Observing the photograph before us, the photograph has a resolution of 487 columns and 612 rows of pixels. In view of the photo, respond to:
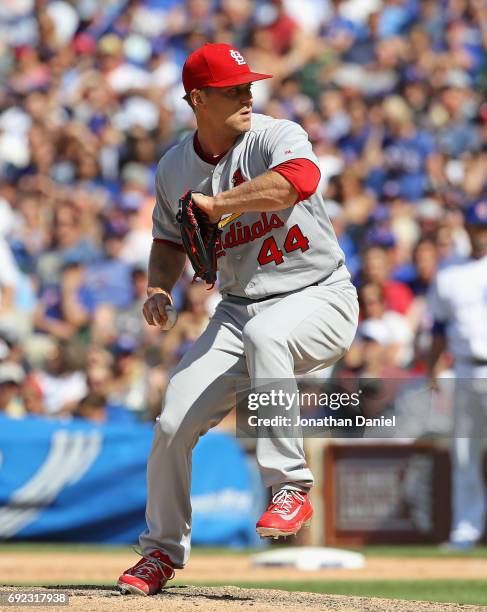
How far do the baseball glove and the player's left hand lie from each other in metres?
0.06

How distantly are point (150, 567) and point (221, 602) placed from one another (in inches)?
17.9

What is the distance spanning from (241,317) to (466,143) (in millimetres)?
9041

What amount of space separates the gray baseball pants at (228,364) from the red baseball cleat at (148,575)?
4 cm

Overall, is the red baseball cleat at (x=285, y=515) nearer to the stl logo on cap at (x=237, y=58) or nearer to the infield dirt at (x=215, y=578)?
the infield dirt at (x=215, y=578)

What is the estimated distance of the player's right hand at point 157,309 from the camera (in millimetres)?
5441

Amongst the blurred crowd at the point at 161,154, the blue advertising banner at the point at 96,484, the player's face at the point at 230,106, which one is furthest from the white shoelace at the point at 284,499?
the blue advertising banner at the point at 96,484

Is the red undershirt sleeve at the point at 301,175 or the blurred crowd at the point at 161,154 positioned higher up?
the blurred crowd at the point at 161,154

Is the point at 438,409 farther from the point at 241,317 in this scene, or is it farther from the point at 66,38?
the point at 66,38

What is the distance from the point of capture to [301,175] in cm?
507

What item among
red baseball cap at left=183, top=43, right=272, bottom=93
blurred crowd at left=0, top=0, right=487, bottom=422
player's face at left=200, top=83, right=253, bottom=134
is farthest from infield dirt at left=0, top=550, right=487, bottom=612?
red baseball cap at left=183, top=43, right=272, bottom=93

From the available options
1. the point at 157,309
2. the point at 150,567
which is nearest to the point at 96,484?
the point at 150,567

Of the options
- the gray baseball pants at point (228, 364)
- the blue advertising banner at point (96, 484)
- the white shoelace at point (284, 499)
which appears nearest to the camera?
the white shoelace at point (284, 499)

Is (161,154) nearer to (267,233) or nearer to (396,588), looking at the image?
(396,588)

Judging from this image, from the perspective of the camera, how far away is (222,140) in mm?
5438
